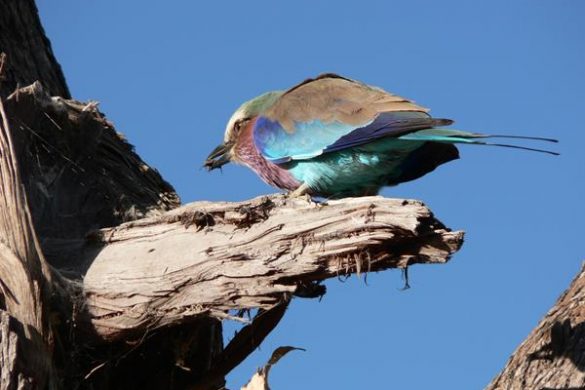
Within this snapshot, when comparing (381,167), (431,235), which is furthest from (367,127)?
(431,235)

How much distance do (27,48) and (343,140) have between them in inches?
91.3

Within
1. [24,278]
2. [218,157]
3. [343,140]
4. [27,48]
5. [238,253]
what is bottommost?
[238,253]

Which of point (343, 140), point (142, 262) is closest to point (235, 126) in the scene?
point (343, 140)

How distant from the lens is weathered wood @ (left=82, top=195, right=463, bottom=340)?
4371 millimetres

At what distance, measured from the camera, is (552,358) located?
4.80m

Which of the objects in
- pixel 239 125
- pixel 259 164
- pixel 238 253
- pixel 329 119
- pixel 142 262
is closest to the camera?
pixel 238 253

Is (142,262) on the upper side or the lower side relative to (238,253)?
upper

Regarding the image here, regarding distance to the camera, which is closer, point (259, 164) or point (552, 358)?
point (552, 358)

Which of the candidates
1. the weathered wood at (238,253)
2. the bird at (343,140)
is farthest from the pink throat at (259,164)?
the weathered wood at (238,253)

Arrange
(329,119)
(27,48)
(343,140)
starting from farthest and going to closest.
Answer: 1. (27,48)
2. (329,119)
3. (343,140)

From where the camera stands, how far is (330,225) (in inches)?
177

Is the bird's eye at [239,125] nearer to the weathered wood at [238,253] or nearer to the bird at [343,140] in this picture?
the bird at [343,140]

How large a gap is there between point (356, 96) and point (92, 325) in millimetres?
1896

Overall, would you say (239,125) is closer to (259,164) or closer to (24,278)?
(259,164)
